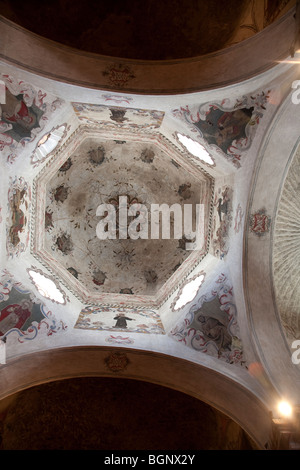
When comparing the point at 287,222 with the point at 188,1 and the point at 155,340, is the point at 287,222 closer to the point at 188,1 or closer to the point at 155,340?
the point at 155,340

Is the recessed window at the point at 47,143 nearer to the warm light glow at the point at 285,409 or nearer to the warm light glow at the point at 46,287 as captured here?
the warm light glow at the point at 46,287

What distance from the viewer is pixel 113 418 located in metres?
10.2

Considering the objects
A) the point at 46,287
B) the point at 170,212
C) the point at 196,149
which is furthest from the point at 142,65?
the point at 46,287

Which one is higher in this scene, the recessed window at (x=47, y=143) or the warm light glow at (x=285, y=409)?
the recessed window at (x=47, y=143)

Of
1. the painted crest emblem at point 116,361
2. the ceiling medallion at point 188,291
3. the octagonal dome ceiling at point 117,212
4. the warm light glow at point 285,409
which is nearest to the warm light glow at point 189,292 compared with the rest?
the ceiling medallion at point 188,291

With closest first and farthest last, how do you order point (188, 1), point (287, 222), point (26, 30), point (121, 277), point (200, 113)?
point (26, 30) → point (188, 1) → point (200, 113) → point (287, 222) → point (121, 277)

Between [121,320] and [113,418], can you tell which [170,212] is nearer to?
[121,320]

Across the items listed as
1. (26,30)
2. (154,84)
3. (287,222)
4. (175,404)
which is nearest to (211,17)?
(154,84)

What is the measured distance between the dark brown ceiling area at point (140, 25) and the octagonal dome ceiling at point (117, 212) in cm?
300

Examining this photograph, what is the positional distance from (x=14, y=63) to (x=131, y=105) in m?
2.62

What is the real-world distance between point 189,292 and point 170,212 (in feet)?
11.4

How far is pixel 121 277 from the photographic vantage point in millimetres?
12281

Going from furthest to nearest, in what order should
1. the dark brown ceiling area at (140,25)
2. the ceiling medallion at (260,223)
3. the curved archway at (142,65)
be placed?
1. the ceiling medallion at (260,223)
2. the dark brown ceiling area at (140,25)
3. the curved archway at (142,65)

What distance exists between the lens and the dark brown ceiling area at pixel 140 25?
6.88 meters
